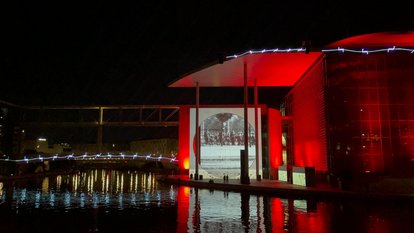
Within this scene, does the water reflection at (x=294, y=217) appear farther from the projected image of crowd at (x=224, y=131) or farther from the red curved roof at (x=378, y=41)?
the projected image of crowd at (x=224, y=131)

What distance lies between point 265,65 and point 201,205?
16317 millimetres

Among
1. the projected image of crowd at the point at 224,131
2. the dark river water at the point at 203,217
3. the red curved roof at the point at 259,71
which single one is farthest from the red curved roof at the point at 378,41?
the projected image of crowd at the point at 224,131

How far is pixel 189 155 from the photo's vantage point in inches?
1473

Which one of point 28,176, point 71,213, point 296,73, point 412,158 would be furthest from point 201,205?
point 28,176

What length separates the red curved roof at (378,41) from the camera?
25266 mm

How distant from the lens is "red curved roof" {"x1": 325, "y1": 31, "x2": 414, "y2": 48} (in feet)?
82.9

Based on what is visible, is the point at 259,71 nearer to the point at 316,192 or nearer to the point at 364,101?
the point at 364,101

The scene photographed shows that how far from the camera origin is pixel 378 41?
26.4 metres

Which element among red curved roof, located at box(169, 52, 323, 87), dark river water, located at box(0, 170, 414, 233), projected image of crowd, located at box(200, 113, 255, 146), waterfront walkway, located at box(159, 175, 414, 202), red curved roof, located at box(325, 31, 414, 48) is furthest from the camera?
projected image of crowd, located at box(200, 113, 255, 146)

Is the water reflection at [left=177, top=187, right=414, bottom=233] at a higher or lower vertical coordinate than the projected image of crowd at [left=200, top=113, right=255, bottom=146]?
lower

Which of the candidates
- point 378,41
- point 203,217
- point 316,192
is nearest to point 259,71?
point 378,41

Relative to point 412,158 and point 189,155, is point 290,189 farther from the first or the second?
point 189,155

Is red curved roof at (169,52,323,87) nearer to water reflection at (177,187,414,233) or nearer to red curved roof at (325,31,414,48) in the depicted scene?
red curved roof at (325,31,414,48)

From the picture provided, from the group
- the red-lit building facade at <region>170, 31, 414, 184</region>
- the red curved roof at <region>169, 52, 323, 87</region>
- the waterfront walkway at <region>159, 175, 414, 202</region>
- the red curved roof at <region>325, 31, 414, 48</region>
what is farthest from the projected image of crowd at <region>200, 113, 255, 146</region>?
the red curved roof at <region>325, 31, 414, 48</region>
